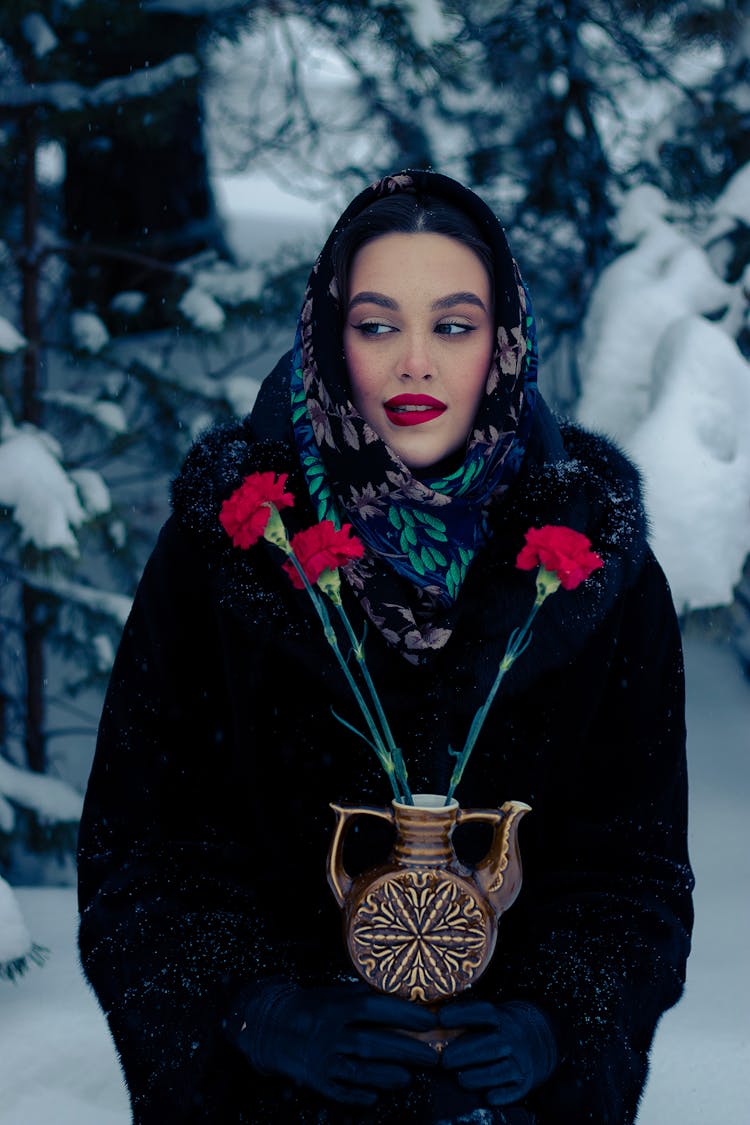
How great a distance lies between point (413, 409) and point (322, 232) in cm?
350

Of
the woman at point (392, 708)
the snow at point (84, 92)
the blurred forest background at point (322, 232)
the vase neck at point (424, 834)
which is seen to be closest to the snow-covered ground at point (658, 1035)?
the blurred forest background at point (322, 232)

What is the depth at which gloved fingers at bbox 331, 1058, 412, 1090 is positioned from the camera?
149 centimetres

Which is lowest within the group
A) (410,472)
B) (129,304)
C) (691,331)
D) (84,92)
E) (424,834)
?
(424,834)

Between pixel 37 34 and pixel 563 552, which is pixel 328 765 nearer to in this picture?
pixel 563 552

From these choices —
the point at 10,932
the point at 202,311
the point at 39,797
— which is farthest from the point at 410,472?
the point at 202,311

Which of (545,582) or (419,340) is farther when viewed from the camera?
(419,340)

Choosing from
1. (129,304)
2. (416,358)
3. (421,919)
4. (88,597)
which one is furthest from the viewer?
(129,304)

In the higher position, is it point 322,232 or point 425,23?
point 425,23

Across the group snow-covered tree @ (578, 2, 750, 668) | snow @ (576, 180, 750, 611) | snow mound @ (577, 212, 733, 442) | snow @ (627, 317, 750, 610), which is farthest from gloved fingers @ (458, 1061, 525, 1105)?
snow mound @ (577, 212, 733, 442)

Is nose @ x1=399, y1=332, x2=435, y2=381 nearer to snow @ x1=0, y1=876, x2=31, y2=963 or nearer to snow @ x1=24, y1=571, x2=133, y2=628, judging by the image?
snow @ x1=0, y1=876, x2=31, y2=963

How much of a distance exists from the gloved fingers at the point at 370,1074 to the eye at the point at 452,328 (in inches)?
40.6

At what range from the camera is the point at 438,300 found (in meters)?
1.79

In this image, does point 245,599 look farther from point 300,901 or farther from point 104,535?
point 104,535

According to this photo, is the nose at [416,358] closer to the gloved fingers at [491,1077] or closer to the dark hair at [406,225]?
the dark hair at [406,225]
